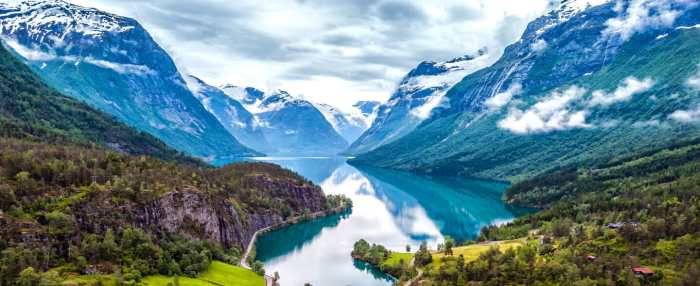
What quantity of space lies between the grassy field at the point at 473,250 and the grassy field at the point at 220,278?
132ft

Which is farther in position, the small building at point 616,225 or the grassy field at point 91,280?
the small building at point 616,225

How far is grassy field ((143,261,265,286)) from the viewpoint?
9644 centimetres

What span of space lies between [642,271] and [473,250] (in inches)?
1806

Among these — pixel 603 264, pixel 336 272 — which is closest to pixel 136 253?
pixel 336 272

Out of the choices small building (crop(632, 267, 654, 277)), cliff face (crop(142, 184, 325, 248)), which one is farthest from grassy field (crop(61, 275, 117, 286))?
small building (crop(632, 267, 654, 277))

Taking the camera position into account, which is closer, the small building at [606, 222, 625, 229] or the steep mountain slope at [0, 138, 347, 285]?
the steep mountain slope at [0, 138, 347, 285]

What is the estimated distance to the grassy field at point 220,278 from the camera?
316 ft

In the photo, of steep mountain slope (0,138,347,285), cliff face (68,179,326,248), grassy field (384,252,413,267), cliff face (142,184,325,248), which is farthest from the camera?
grassy field (384,252,413,267)

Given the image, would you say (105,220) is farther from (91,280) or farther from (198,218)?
(198,218)

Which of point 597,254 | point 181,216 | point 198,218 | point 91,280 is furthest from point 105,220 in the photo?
point 597,254

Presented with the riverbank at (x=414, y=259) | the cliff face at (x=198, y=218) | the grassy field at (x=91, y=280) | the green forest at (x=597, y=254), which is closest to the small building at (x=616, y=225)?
the green forest at (x=597, y=254)

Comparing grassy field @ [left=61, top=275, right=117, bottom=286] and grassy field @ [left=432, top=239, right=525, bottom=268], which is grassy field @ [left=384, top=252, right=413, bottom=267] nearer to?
grassy field @ [left=432, top=239, right=525, bottom=268]

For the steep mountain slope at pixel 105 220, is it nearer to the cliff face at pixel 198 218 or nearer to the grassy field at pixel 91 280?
the cliff face at pixel 198 218

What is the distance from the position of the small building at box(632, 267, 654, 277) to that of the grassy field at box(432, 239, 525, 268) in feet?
102
